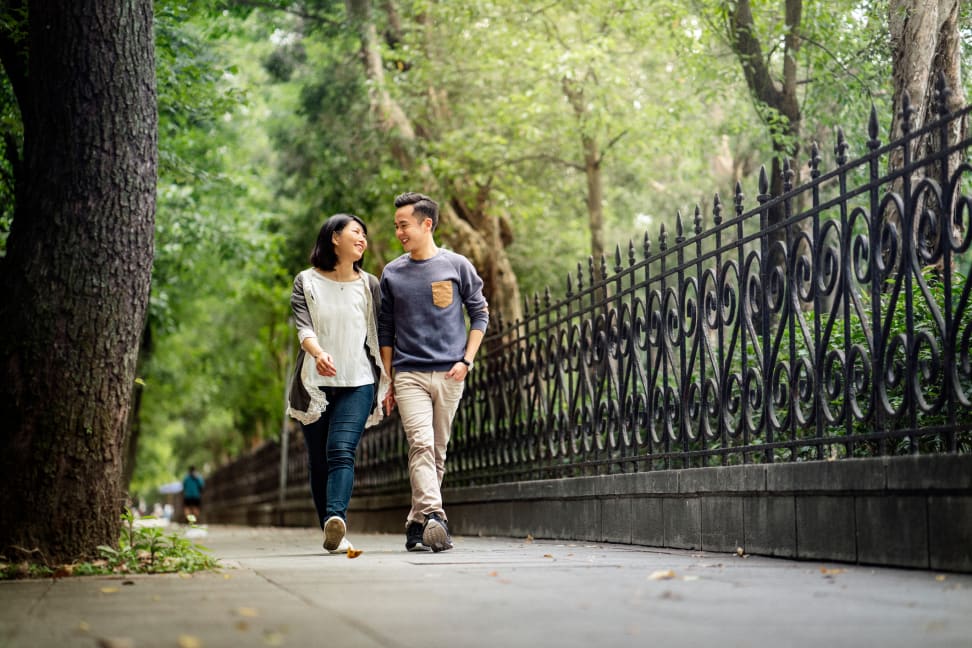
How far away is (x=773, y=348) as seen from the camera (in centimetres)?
645

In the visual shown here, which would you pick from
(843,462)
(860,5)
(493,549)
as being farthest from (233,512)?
(843,462)

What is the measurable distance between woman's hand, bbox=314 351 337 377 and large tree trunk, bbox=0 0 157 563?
120cm

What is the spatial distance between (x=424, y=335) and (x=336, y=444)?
91 cm

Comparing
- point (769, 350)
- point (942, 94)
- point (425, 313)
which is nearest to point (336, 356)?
point (425, 313)

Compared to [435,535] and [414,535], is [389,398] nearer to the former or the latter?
[414,535]

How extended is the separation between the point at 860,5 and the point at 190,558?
1208cm

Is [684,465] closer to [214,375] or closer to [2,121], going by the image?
[2,121]

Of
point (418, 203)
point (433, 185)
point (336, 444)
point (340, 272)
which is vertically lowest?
point (336, 444)

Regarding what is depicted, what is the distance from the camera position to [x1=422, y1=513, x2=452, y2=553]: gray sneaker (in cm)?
737

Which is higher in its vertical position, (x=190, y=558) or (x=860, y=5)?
(x=860, y=5)

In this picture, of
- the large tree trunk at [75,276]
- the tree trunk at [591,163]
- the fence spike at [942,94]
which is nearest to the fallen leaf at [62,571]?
the large tree trunk at [75,276]

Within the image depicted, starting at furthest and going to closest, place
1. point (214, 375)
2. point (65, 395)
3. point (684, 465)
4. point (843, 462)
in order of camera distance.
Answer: point (214, 375), point (684, 465), point (65, 395), point (843, 462)

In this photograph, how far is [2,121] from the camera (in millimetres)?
10734

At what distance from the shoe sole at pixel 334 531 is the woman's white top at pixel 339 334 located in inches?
33.3
